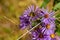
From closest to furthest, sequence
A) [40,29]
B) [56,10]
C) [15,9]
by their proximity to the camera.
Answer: [40,29] → [56,10] → [15,9]

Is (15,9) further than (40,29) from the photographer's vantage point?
Yes

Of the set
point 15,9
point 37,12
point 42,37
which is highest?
point 15,9

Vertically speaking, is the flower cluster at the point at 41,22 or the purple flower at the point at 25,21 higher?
the purple flower at the point at 25,21

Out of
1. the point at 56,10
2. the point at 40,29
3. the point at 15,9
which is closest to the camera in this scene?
the point at 40,29

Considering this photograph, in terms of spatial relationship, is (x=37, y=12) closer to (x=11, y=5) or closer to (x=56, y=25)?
(x=56, y=25)

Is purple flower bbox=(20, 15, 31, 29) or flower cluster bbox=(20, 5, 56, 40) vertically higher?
purple flower bbox=(20, 15, 31, 29)

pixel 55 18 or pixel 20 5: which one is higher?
pixel 20 5

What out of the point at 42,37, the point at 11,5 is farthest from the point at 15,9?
the point at 42,37
